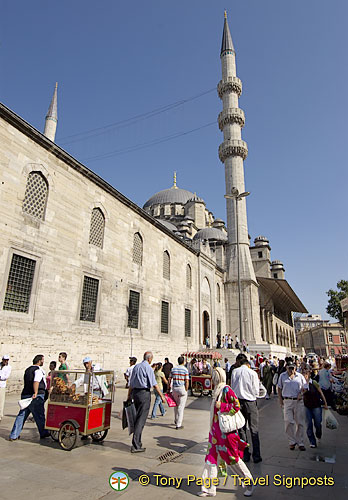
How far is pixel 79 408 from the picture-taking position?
5117 mm

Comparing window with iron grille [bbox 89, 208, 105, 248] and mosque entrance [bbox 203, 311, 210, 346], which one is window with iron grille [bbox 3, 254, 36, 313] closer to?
window with iron grille [bbox 89, 208, 105, 248]

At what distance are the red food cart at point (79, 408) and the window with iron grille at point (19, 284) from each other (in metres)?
5.58

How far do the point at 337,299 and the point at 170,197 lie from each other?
2692 centimetres

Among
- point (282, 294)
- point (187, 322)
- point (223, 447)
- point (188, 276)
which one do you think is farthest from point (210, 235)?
point (223, 447)

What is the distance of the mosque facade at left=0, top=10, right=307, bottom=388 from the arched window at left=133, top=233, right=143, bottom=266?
0.06m

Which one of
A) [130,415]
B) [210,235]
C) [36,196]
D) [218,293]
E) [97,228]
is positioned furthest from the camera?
[210,235]

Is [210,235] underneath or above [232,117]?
underneath

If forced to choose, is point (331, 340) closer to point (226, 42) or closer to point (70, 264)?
point (226, 42)

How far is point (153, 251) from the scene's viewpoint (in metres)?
19.0

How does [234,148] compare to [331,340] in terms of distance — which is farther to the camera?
[331,340]

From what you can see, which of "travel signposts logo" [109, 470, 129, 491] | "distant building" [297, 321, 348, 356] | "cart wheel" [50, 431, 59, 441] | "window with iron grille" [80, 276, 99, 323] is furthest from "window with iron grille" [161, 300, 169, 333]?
"distant building" [297, 321, 348, 356]

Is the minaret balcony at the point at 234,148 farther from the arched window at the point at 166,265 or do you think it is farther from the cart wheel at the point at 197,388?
the cart wheel at the point at 197,388

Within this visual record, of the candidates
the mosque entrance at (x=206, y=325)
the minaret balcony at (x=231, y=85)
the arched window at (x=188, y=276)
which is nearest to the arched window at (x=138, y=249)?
the arched window at (x=188, y=276)

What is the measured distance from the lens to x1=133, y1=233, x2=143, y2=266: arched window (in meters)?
17.4
